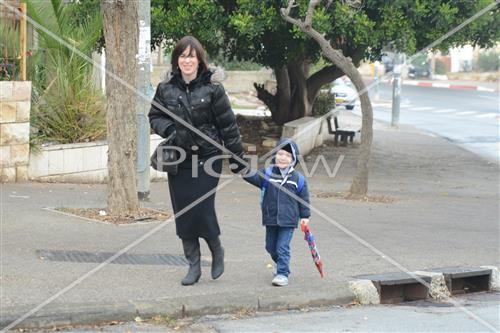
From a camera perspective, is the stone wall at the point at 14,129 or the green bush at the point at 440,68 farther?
the green bush at the point at 440,68

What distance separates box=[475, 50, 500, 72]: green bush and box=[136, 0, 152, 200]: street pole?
53.8 m

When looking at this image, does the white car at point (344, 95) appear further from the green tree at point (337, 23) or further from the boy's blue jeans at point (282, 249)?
the boy's blue jeans at point (282, 249)

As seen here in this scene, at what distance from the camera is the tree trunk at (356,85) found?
1258cm

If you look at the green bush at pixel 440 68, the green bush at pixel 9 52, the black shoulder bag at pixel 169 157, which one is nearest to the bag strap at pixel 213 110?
the black shoulder bag at pixel 169 157

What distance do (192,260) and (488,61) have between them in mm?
58865

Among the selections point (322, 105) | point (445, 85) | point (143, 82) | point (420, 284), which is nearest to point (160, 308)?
point (420, 284)

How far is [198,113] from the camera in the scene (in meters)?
6.98

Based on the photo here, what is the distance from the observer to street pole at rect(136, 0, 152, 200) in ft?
36.6

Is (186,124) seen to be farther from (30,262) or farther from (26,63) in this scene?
(26,63)

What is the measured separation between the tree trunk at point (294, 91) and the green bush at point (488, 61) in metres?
43.5

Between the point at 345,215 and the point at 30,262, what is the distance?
193 inches

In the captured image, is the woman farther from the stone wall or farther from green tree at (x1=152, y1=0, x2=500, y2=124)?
green tree at (x1=152, y1=0, x2=500, y2=124)

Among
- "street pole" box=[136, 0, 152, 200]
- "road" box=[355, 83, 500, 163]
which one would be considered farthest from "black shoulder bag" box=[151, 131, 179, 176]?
"road" box=[355, 83, 500, 163]

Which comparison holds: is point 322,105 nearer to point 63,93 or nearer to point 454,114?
point 63,93
